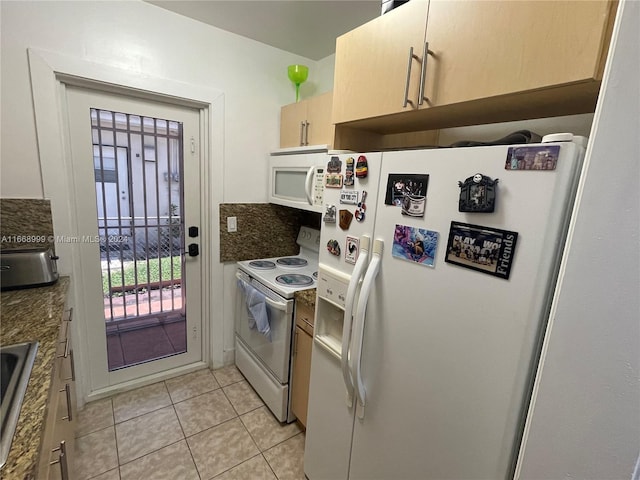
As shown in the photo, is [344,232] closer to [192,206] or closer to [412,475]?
[412,475]

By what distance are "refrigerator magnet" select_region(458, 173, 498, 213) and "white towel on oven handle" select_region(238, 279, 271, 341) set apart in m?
1.44

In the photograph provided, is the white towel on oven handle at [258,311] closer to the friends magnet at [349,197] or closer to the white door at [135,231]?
the white door at [135,231]

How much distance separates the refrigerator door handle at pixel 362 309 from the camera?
3.46 ft

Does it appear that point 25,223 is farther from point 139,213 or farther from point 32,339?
point 32,339

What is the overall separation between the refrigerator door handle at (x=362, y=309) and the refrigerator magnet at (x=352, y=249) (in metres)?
0.10

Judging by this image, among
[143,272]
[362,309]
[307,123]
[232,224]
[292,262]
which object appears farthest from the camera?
[292,262]

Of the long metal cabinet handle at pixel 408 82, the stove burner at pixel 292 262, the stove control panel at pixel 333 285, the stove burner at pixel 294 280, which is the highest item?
the long metal cabinet handle at pixel 408 82

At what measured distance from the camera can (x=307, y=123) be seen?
209 cm

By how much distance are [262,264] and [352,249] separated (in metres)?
1.32

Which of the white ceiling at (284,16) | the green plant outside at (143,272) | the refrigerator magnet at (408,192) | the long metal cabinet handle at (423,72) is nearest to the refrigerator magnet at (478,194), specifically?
the refrigerator magnet at (408,192)

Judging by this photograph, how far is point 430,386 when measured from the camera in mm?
953

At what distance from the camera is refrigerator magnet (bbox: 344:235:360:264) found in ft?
3.85

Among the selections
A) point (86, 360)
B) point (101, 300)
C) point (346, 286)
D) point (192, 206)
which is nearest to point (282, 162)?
point (192, 206)

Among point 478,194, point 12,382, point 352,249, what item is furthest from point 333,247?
point 12,382
